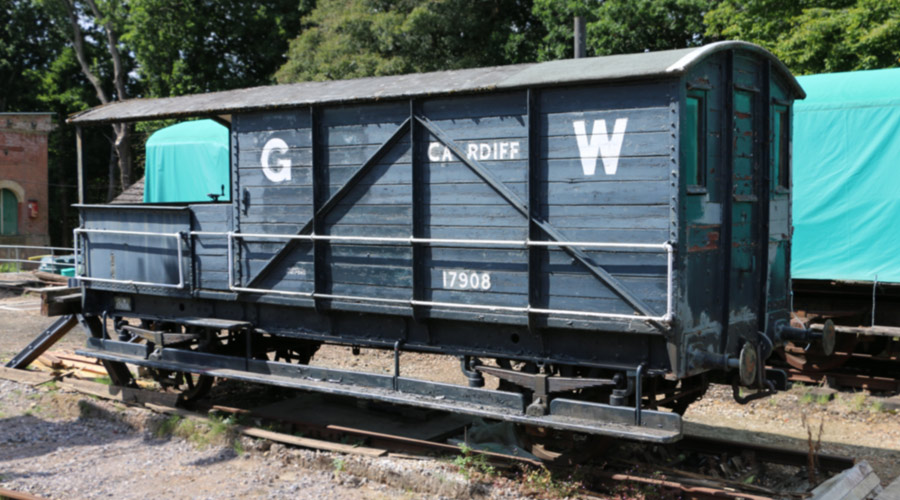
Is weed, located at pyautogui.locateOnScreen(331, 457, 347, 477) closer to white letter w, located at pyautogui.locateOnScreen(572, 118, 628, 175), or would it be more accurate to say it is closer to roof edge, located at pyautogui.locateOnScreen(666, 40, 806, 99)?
white letter w, located at pyautogui.locateOnScreen(572, 118, 628, 175)

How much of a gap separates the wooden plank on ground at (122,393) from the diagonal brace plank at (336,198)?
6.90ft

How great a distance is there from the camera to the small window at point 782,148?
25.7 feet

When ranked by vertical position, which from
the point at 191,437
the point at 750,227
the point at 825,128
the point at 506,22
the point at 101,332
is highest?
the point at 506,22

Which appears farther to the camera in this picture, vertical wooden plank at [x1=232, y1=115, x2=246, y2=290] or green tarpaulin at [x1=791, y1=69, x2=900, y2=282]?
green tarpaulin at [x1=791, y1=69, x2=900, y2=282]

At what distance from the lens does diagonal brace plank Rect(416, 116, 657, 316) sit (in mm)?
6379

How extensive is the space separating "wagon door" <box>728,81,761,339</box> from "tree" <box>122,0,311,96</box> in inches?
1114

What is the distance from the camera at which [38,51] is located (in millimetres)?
42500

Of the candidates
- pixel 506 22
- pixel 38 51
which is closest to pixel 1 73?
pixel 38 51

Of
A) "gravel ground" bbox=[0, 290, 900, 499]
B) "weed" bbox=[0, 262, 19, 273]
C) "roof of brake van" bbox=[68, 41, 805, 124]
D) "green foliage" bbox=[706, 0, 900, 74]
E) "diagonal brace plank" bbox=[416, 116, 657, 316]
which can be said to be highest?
"green foliage" bbox=[706, 0, 900, 74]

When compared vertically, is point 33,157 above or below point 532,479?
above

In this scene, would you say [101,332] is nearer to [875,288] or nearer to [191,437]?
[191,437]

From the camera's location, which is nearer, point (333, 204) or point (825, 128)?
point (333, 204)

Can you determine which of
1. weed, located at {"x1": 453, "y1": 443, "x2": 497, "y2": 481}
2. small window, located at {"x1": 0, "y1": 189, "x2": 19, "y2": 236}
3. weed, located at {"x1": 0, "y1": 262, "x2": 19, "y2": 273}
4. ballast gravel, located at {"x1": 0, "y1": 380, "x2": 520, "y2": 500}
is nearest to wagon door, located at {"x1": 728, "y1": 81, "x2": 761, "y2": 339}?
weed, located at {"x1": 453, "y1": 443, "x2": 497, "y2": 481}

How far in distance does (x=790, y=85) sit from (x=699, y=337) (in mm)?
2876
